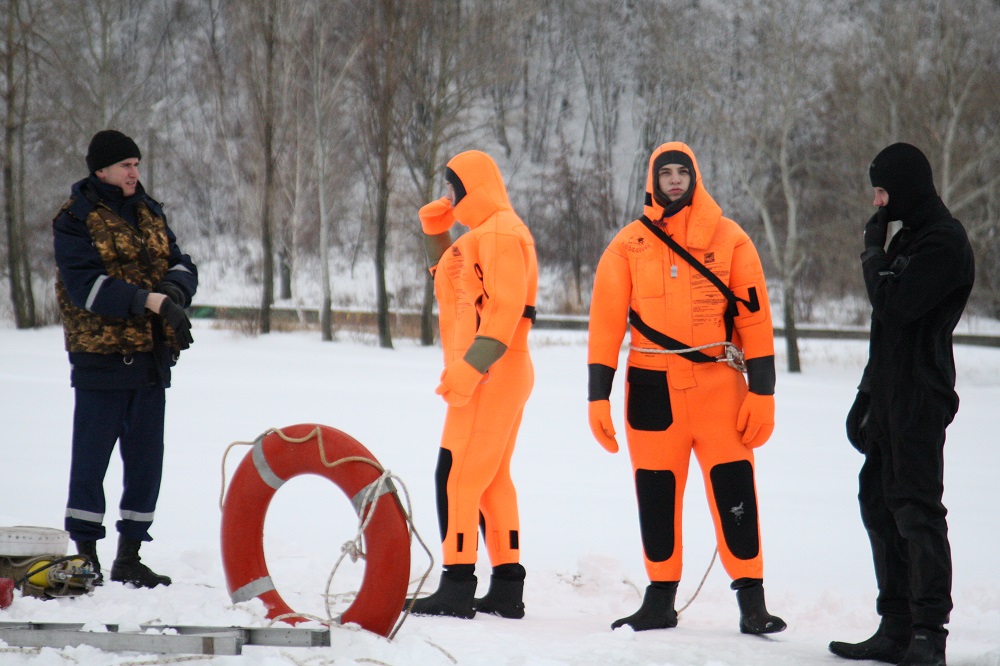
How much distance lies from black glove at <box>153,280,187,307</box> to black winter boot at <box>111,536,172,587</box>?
1.03m

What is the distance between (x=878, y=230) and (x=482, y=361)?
61.6 inches

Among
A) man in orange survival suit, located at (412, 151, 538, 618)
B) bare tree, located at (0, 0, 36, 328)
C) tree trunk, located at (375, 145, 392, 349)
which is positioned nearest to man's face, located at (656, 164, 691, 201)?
man in orange survival suit, located at (412, 151, 538, 618)

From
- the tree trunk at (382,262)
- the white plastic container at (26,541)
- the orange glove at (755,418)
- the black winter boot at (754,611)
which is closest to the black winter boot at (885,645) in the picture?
the black winter boot at (754,611)

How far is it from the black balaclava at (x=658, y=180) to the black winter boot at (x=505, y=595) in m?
1.61

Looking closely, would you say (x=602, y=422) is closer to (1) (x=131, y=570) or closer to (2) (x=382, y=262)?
(1) (x=131, y=570)

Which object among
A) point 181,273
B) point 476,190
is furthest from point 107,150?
point 476,190

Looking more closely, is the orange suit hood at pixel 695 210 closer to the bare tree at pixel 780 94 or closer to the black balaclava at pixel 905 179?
the black balaclava at pixel 905 179

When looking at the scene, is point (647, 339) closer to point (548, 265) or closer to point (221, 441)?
point (221, 441)

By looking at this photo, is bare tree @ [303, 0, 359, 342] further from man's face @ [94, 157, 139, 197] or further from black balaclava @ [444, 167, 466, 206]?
black balaclava @ [444, 167, 466, 206]

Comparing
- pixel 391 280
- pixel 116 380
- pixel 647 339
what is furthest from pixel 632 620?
pixel 391 280

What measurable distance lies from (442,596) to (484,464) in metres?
0.56

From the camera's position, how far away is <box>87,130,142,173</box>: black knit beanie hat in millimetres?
3854

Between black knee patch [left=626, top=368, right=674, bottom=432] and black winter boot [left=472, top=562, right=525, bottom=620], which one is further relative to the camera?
black winter boot [left=472, top=562, right=525, bottom=620]

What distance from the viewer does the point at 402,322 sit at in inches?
722
